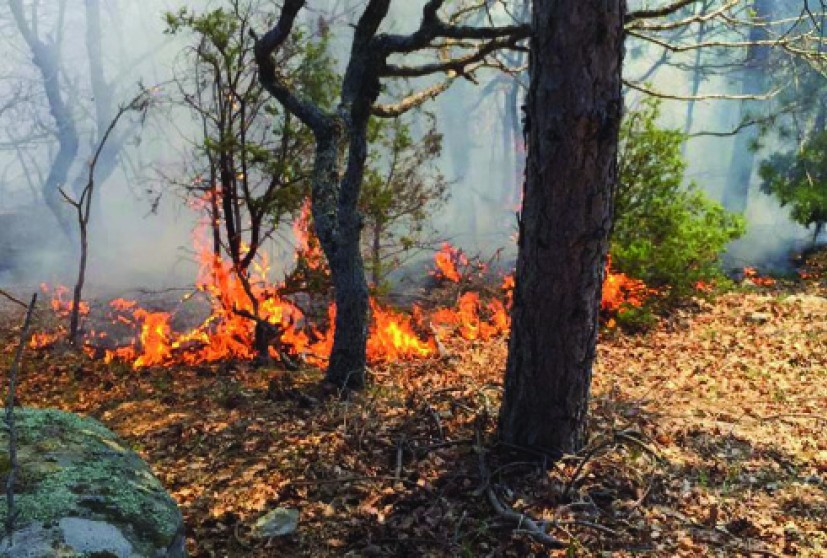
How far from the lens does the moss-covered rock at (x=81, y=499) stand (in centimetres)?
193

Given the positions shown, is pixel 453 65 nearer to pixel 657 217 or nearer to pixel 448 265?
pixel 657 217

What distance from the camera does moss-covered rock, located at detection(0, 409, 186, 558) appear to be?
1934 mm

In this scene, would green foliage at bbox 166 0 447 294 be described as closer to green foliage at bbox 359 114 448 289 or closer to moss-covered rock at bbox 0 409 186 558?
green foliage at bbox 359 114 448 289

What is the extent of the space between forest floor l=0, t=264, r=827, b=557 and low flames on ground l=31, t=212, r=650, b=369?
4.02 feet

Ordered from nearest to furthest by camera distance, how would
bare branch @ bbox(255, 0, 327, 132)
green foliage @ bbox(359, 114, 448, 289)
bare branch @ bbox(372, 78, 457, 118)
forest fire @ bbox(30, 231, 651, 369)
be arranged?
bare branch @ bbox(255, 0, 327, 132), bare branch @ bbox(372, 78, 457, 118), forest fire @ bbox(30, 231, 651, 369), green foliage @ bbox(359, 114, 448, 289)

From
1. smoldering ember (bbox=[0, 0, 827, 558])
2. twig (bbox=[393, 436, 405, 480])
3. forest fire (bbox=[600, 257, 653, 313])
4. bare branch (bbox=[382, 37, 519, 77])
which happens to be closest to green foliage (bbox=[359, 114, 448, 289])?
smoldering ember (bbox=[0, 0, 827, 558])

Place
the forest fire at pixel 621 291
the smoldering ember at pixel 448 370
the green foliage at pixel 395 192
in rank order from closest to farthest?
the smoldering ember at pixel 448 370 < the forest fire at pixel 621 291 < the green foliage at pixel 395 192

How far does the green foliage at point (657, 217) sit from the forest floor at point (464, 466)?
3313 millimetres

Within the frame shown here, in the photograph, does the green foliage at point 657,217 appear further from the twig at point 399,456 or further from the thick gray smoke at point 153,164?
the twig at point 399,456

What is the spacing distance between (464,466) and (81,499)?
254 centimetres

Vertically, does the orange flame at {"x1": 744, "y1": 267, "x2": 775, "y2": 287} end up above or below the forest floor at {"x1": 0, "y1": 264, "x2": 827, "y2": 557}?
above

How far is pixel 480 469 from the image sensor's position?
3.88 meters

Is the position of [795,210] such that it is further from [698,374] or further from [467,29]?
[467,29]

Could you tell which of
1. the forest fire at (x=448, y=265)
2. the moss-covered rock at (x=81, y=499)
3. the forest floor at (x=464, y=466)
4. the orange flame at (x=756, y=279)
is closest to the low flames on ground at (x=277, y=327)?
the forest floor at (x=464, y=466)
